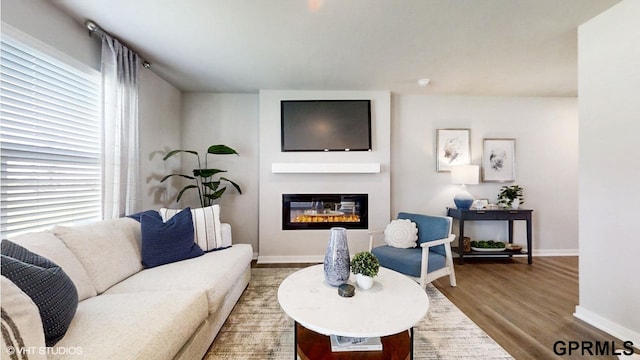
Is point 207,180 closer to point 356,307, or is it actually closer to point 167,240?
point 167,240

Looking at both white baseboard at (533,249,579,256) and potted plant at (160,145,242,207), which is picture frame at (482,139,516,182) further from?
potted plant at (160,145,242,207)

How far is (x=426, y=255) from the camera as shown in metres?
2.51

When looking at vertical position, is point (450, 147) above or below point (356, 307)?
above

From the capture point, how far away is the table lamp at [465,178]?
140 inches

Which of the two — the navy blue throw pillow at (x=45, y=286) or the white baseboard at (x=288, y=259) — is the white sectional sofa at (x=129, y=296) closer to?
the navy blue throw pillow at (x=45, y=286)

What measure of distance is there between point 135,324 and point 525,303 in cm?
313

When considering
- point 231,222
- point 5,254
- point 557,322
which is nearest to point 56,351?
point 5,254

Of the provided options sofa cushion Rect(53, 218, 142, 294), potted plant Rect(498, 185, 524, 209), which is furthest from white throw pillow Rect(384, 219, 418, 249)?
sofa cushion Rect(53, 218, 142, 294)

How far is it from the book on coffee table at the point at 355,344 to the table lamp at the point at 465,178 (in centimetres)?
283

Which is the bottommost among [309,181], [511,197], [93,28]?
[511,197]

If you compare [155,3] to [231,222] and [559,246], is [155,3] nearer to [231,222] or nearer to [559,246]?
[231,222]

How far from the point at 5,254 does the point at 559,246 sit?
582 centimetres

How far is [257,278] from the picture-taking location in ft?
9.87

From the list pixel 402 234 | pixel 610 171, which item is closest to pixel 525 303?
pixel 402 234
